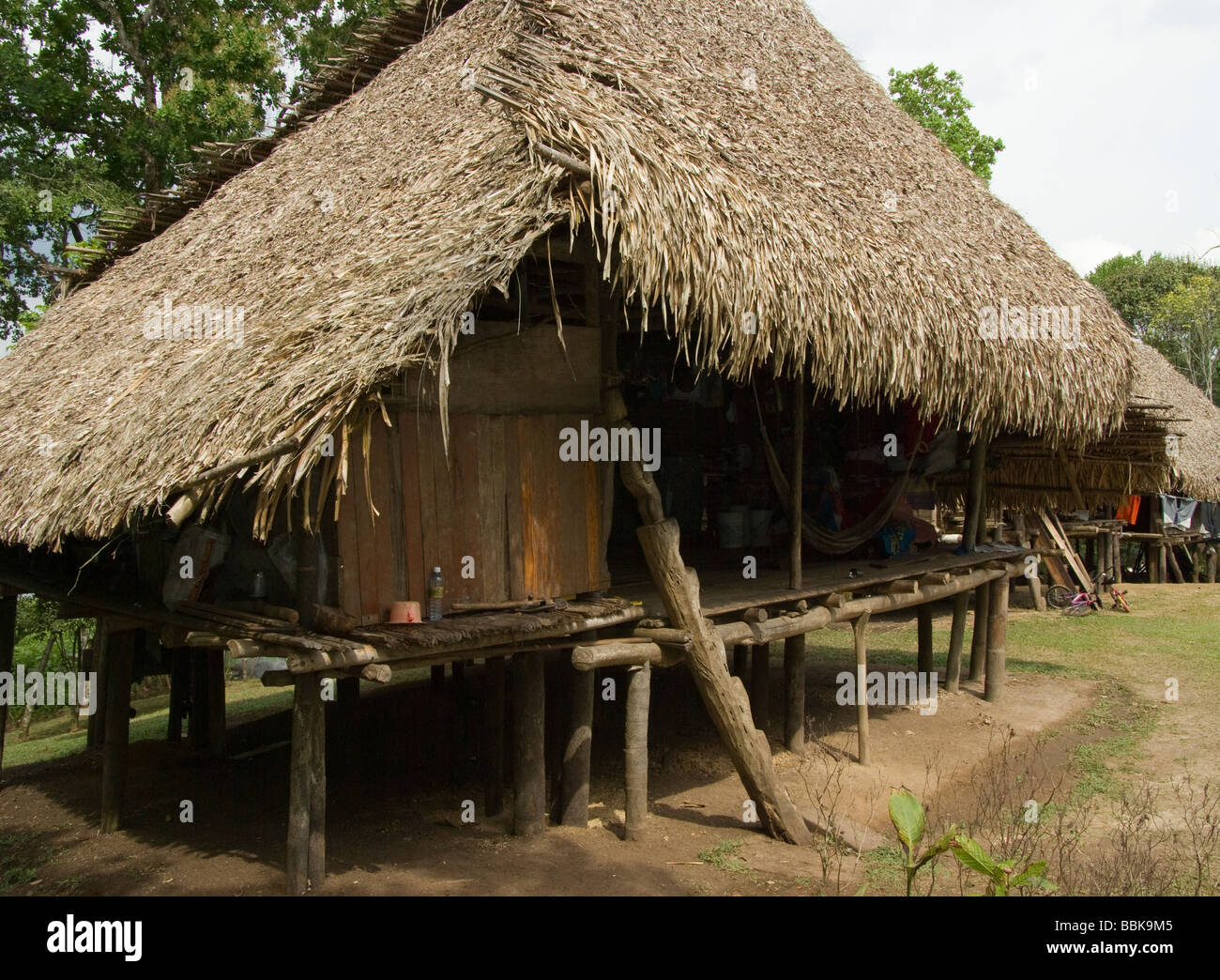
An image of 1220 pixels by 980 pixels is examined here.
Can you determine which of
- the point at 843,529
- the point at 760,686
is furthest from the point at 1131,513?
the point at 760,686

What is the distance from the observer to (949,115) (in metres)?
20.2

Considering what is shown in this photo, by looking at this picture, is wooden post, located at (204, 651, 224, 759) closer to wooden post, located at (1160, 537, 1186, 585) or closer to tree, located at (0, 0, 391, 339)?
tree, located at (0, 0, 391, 339)

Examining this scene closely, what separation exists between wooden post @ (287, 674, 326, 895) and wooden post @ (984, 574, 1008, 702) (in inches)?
302

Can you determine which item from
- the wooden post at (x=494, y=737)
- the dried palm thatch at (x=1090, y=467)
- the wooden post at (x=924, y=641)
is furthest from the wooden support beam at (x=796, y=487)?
the dried palm thatch at (x=1090, y=467)

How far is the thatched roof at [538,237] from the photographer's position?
4.92 m

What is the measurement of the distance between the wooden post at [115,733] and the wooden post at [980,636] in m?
8.48

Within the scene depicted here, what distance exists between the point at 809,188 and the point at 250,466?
14.8 feet

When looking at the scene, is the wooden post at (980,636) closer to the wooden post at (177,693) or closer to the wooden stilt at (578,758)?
the wooden stilt at (578,758)

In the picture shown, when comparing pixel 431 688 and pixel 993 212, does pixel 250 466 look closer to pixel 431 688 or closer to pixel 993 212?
pixel 431 688

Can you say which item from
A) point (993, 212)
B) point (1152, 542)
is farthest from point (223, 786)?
point (1152, 542)

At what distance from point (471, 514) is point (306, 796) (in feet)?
5.88

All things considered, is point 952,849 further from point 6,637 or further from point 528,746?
point 6,637
